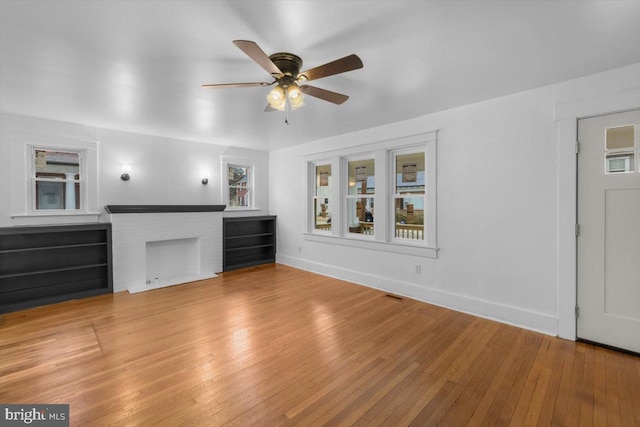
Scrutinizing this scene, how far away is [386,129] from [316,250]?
8.48 feet

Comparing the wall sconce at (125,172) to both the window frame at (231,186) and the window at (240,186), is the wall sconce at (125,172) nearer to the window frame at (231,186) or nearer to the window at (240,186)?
the window frame at (231,186)

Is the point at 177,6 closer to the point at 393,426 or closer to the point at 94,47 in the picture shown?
the point at 94,47

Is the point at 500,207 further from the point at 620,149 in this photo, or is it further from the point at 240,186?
the point at 240,186

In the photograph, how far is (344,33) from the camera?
1.97 meters

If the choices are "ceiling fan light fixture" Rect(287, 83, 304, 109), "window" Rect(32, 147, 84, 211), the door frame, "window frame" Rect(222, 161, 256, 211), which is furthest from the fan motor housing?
"window" Rect(32, 147, 84, 211)

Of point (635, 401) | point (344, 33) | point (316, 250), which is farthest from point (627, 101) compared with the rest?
point (316, 250)

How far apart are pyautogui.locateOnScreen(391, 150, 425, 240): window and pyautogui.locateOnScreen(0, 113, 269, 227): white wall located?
335 centimetres

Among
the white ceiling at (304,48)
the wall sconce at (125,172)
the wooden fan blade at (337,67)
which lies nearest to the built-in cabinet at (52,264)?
the wall sconce at (125,172)

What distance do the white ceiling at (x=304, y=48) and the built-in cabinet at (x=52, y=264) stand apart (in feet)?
5.64

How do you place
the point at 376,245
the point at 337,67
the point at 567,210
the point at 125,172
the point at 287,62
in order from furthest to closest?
the point at 125,172 → the point at 376,245 → the point at 567,210 → the point at 287,62 → the point at 337,67

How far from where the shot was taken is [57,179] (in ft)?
13.8

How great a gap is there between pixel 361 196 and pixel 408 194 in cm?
90

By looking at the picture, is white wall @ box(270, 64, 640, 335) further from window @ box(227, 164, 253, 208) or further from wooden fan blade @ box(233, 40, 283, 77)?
window @ box(227, 164, 253, 208)

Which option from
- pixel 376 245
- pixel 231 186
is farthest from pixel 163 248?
pixel 376 245
